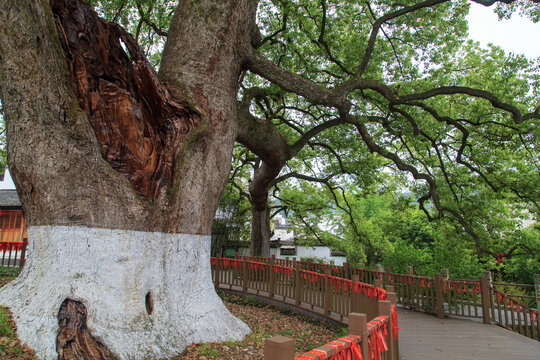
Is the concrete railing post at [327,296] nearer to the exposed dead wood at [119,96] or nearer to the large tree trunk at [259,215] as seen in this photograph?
the exposed dead wood at [119,96]

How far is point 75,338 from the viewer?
4.42 meters

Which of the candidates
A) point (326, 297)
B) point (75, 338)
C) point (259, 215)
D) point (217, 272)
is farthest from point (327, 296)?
point (259, 215)

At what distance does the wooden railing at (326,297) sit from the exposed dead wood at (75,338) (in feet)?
10.0

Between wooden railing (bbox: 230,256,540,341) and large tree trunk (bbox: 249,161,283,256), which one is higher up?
large tree trunk (bbox: 249,161,283,256)

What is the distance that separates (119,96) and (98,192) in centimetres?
153

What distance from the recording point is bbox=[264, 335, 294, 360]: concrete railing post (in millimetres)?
2229

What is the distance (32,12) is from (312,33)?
9.50 metres

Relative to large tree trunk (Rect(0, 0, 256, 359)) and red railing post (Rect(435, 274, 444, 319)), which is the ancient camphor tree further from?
red railing post (Rect(435, 274, 444, 319))

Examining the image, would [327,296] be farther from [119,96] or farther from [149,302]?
[119,96]

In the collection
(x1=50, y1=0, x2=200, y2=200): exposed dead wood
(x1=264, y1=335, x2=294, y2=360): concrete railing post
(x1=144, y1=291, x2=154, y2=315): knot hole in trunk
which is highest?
(x1=50, y1=0, x2=200, y2=200): exposed dead wood

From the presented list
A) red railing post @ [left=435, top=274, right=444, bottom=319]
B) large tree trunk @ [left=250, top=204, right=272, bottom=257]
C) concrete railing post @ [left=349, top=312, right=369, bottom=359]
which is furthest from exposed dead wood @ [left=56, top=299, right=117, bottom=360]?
large tree trunk @ [left=250, top=204, right=272, bottom=257]

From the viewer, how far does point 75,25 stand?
5.12 metres

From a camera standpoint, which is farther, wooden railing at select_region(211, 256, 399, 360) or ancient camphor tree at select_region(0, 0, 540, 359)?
ancient camphor tree at select_region(0, 0, 540, 359)

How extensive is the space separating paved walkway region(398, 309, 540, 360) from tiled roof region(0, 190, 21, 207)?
2320 cm
